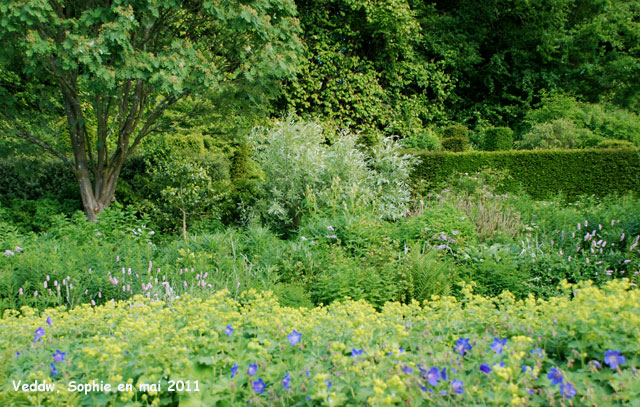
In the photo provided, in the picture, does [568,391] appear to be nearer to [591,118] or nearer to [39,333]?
[39,333]

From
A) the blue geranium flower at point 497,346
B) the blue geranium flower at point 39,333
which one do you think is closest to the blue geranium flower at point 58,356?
the blue geranium flower at point 39,333

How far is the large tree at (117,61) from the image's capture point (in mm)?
5336

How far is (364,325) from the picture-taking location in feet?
6.55

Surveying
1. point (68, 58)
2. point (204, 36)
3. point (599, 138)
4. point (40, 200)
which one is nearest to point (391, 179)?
point (204, 36)

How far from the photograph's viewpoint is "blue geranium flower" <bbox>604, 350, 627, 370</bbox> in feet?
4.98

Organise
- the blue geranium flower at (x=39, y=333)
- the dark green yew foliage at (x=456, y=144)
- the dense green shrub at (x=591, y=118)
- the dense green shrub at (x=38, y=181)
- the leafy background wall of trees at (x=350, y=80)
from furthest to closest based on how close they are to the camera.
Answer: the dense green shrub at (x=591, y=118) < the dark green yew foliage at (x=456, y=144) < the dense green shrub at (x=38, y=181) < the leafy background wall of trees at (x=350, y=80) < the blue geranium flower at (x=39, y=333)

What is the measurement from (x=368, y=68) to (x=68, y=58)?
1082 cm

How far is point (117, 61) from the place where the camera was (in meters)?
5.51

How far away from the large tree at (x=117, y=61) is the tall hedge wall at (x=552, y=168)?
4.25m

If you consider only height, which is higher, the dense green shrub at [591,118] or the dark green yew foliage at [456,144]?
the dense green shrub at [591,118]

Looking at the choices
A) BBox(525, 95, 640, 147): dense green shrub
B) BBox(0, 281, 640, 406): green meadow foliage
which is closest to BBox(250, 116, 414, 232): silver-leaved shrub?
BBox(0, 281, 640, 406): green meadow foliage

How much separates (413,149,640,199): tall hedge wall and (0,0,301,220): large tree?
14.0ft

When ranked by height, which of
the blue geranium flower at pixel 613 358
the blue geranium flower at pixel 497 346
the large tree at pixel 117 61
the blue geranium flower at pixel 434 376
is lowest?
the blue geranium flower at pixel 497 346

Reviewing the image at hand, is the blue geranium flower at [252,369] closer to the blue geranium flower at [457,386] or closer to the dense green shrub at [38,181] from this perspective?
the blue geranium flower at [457,386]
